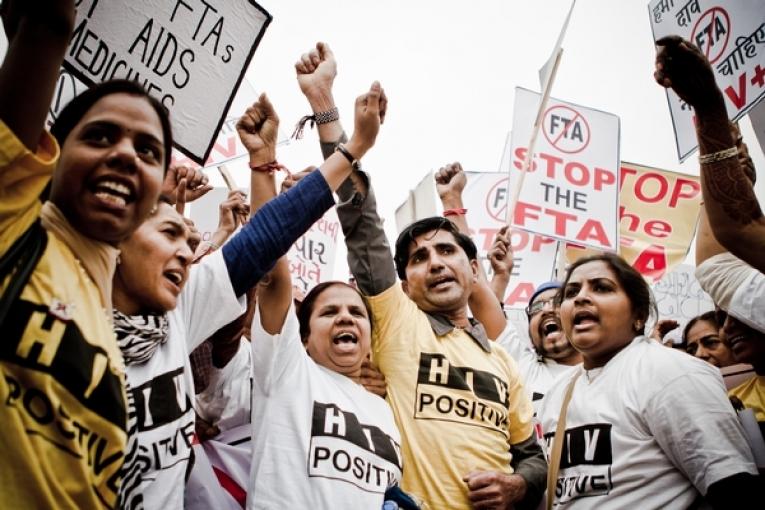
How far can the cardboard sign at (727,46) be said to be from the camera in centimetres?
325

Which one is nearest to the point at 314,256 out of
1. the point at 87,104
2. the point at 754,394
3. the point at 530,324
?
the point at 530,324

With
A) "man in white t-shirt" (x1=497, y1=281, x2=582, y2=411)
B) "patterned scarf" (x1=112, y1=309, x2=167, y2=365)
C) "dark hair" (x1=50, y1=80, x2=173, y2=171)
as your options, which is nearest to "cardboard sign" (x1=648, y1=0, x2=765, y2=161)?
"man in white t-shirt" (x1=497, y1=281, x2=582, y2=411)

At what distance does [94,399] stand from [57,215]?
15.4 inches

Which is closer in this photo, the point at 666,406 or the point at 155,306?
the point at 155,306

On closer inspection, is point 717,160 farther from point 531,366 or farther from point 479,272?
point 531,366

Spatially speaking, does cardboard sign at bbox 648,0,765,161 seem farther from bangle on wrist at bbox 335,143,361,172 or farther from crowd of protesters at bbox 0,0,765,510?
bangle on wrist at bbox 335,143,361,172

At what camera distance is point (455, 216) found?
3789mm

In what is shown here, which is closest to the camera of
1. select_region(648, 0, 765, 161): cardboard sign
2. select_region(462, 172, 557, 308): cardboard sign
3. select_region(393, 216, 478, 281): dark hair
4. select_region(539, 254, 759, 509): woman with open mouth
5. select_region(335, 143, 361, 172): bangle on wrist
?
select_region(539, 254, 759, 509): woman with open mouth

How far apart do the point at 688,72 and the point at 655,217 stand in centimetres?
496

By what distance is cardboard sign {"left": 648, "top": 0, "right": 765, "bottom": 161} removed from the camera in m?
3.25

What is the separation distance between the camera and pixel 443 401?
7.96 ft

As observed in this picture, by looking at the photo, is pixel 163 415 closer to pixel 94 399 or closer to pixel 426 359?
pixel 94 399

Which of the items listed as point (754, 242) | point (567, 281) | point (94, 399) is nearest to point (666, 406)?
point (754, 242)

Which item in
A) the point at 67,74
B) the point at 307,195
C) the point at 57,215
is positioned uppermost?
the point at 67,74
